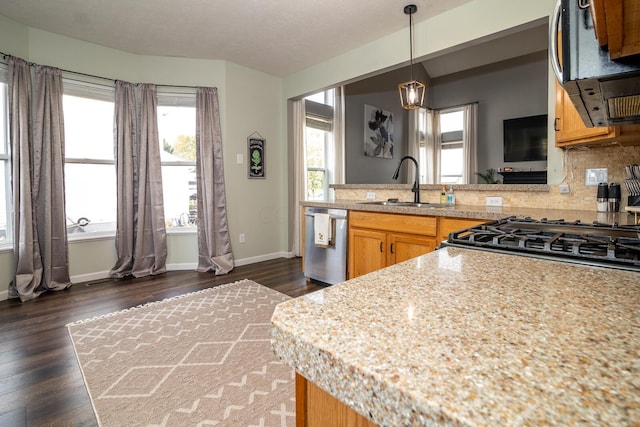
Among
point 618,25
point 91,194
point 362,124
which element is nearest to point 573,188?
point 618,25

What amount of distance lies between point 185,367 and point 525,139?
567cm

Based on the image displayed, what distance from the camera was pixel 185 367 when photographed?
1884 mm

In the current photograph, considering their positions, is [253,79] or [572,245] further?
[253,79]

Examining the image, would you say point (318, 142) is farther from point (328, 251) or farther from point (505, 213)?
point (505, 213)

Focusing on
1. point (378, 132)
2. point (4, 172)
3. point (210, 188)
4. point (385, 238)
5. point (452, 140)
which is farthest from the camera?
point (452, 140)

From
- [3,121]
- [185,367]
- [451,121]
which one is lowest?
[185,367]

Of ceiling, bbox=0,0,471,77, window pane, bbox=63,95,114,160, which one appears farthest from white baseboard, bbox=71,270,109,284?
ceiling, bbox=0,0,471,77

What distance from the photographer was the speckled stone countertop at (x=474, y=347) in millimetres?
292

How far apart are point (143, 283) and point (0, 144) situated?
1.78 m

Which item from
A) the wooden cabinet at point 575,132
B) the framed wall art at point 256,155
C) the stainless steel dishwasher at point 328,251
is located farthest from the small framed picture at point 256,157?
the wooden cabinet at point 575,132

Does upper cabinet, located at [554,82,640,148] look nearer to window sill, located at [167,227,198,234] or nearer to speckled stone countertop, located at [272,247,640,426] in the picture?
speckled stone countertop, located at [272,247,640,426]

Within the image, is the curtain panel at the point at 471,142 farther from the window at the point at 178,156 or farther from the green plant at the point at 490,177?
the window at the point at 178,156

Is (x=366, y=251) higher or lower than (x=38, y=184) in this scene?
lower

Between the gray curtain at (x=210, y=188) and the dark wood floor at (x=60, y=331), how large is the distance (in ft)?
0.83
